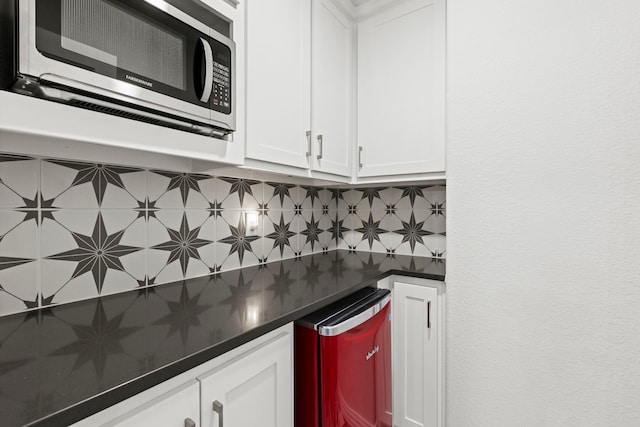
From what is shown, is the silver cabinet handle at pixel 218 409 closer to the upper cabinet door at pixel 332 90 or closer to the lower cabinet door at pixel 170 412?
the lower cabinet door at pixel 170 412

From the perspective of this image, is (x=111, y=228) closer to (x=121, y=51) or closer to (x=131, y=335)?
(x=131, y=335)

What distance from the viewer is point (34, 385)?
0.54m

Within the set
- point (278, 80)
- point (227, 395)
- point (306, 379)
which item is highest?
point (278, 80)

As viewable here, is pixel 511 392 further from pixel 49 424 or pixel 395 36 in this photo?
pixel 395 36

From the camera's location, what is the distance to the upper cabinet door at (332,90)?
1495 mm

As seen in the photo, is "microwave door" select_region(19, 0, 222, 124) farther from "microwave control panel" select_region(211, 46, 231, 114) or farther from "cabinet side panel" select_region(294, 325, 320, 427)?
"cabinet side panel" select_region(294, 325, 320, 427)

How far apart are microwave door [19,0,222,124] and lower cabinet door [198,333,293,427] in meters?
0.68

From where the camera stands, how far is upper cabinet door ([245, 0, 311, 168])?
3.73ft

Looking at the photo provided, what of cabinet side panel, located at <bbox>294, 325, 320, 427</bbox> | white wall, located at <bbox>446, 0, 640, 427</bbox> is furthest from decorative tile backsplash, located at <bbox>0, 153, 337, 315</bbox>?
white wall, located at <bbox>446, 0, 640, 427</bbox>

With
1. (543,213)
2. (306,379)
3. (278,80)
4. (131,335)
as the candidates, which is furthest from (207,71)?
(543,213)

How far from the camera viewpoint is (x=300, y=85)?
138 cm

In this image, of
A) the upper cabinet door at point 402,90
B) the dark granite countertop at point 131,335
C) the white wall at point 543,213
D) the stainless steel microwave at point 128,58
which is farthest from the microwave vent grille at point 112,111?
the upper cabinet door at point 402,90

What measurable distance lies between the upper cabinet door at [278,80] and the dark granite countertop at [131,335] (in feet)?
1.76

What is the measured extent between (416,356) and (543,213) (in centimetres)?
86
